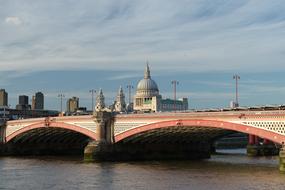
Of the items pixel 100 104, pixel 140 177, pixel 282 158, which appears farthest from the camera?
pixel 100 104

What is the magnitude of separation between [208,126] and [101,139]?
16747 mm

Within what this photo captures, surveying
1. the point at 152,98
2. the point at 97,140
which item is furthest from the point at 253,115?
the point at 152,98

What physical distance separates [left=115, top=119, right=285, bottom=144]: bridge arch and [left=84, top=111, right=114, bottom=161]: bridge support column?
136cm

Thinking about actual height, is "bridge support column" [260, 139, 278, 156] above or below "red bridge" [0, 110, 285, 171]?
below

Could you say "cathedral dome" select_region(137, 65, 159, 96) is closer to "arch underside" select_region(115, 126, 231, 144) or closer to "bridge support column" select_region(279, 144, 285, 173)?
"arch underside" select_region(115, 126, 231, 144)

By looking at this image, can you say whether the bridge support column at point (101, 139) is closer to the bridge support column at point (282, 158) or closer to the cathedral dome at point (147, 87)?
the bridge support column at point (282, 158)

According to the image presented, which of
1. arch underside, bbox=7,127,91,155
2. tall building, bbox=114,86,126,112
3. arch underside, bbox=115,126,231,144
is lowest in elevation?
arch underside, bbox=7,127,91,155

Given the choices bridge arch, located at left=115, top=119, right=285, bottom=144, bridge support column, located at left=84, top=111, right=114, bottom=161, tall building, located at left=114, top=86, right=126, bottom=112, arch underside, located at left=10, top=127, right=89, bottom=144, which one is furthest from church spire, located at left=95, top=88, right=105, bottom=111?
tall building, located at left=114, top=86, right=126, bottom=112

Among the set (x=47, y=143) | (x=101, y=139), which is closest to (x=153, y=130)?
(x=101, y=139)

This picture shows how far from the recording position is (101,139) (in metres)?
68.2

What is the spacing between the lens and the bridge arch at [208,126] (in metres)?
48.5

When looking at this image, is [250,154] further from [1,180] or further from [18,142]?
[1,180]

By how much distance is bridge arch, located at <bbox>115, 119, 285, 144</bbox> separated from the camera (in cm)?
4853

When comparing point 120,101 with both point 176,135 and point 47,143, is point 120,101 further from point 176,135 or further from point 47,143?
point 176,135
